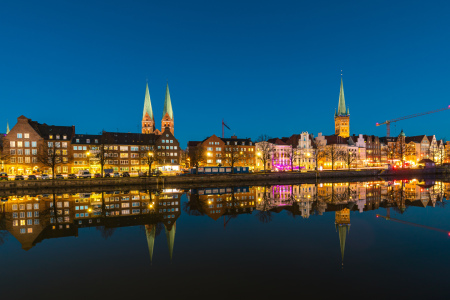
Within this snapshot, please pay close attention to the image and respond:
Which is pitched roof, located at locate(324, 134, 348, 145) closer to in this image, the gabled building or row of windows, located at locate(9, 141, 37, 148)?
the gabled building

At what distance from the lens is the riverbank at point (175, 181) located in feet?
174

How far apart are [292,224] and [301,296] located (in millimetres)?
13615

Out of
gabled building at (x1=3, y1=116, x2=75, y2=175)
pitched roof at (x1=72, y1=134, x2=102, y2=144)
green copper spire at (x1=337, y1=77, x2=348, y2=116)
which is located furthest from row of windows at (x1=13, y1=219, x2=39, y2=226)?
green copper spire at (x1=337, y1=77, x2=348, y2=116)

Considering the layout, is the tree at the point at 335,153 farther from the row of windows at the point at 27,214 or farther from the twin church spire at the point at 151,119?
the row of windows at the point at 27,214

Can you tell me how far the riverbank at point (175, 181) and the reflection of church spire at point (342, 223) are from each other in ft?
121

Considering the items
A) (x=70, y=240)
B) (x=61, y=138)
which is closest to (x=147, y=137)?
(x=61, y=138)

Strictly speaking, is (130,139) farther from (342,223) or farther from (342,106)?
(342,106)

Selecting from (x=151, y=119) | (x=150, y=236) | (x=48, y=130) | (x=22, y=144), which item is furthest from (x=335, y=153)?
(x=22, y=144)

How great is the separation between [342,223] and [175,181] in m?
46.2

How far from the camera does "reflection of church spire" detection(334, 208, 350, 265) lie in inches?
788

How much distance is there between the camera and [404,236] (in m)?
21.1

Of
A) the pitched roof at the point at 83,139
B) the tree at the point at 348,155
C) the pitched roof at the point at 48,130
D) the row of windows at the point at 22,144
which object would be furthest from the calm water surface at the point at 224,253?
the tree at the point at 348,155

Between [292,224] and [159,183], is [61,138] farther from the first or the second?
[292,224]

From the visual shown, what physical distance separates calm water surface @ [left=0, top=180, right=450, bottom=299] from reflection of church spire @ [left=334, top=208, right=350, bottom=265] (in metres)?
0.09
